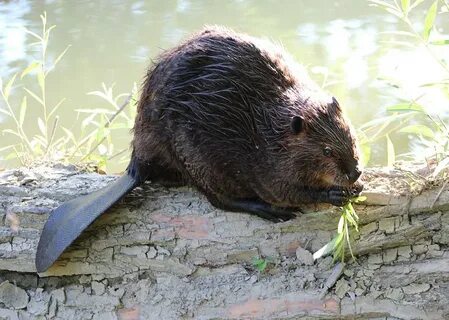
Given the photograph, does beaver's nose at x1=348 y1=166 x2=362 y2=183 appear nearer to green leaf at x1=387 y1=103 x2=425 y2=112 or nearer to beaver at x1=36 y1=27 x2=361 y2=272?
beaver at x1=36 y1=27 x2=361 y2=272

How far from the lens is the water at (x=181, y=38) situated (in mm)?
4689

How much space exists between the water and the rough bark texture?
5.21 ft

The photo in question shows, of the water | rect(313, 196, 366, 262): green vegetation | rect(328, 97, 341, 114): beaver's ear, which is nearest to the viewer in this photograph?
rect(313, 196, 366, 262): green vegetation

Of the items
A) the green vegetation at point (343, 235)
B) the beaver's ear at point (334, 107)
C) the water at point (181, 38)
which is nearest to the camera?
the green vegetation at point (343, 235)

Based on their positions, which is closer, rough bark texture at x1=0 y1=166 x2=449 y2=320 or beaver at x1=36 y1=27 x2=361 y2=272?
rough bark texture at x1=0 y1=166 x2=449 y2=320

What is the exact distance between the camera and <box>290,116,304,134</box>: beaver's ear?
2.17 m

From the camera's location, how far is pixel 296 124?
219 cm

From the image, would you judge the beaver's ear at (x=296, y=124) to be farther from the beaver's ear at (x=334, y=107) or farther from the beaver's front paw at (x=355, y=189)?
the beaver's front paw at (x=355, y=189)

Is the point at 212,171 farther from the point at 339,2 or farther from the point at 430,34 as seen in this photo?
the point at 339,2

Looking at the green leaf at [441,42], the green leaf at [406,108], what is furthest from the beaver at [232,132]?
the green leaf at [441,42]

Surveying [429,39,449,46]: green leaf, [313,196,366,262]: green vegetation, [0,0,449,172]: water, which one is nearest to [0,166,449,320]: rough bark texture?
[313,196,366,262]: green vegetation

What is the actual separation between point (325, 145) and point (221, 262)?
48 cm

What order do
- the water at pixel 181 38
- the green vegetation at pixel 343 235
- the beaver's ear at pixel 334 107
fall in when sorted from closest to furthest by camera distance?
the green vegetation at pixel 343 235 < the beaver's ear at pixel 334 107 < the water at pixel 181 38

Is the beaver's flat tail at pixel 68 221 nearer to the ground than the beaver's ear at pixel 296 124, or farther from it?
nearer to the ground
